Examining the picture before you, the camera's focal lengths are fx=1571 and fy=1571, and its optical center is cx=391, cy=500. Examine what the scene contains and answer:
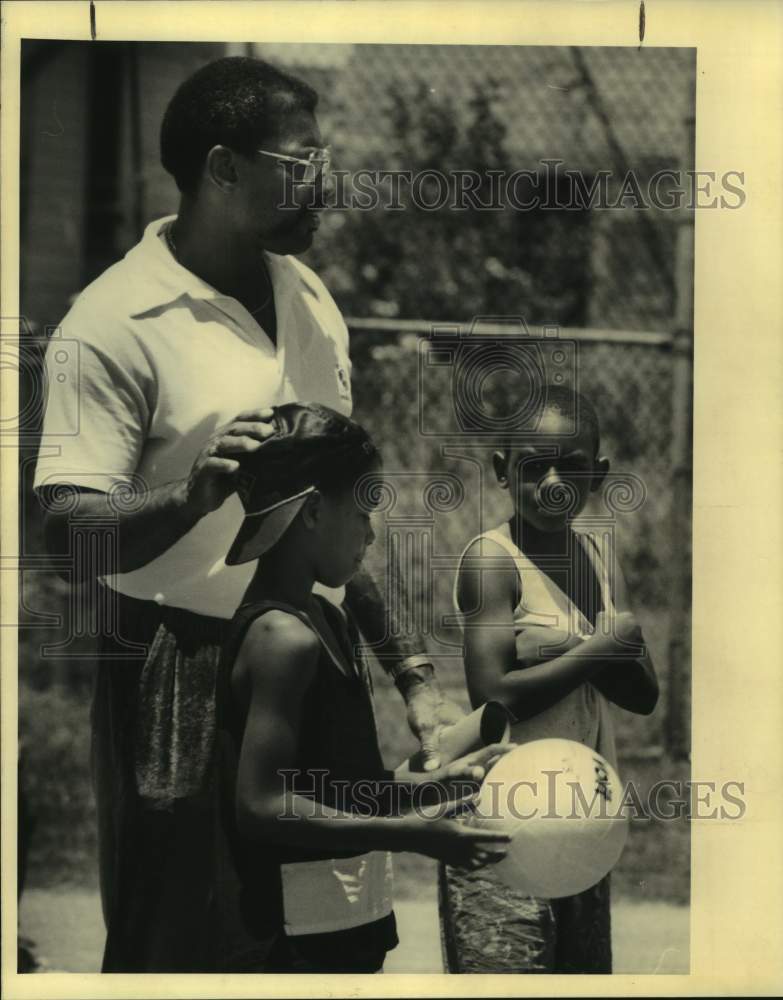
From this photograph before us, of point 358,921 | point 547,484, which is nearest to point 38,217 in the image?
point 547,484

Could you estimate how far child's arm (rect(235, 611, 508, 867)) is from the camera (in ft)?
13.6

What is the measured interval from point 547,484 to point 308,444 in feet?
2.30

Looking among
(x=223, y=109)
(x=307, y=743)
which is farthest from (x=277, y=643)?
(x=223, y=109)

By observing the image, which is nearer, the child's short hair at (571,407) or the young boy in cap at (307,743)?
the young boy in cap at (307,743)

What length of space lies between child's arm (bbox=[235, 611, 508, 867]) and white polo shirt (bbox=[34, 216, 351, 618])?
0.54 feet

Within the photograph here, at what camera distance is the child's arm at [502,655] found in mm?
4383

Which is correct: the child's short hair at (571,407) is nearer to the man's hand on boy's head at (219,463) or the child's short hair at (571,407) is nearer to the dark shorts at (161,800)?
the man's hand on boy's head at (219,463)

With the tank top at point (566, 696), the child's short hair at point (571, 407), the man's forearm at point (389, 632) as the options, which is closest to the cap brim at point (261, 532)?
the man's forearm at point (389, 632)

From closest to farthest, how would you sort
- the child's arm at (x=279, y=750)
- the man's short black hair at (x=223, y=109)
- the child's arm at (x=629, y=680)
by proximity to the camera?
the child's arm at (x=279, y=750) → the man's short black hair at (x=223, y=109) → the child's arm at (x=629, y=680)

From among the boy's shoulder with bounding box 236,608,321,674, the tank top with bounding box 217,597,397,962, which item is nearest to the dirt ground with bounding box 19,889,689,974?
the tank top with bounding box 217,597,397,962

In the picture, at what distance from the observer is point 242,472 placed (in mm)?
4219

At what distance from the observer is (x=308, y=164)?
14.4 feet

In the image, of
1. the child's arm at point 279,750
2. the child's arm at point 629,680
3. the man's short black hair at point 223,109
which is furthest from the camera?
the child's arm at point 629,680

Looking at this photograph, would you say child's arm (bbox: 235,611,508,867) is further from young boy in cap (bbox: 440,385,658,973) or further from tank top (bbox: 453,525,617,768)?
tank top (bbox: 453,525,617,768)
